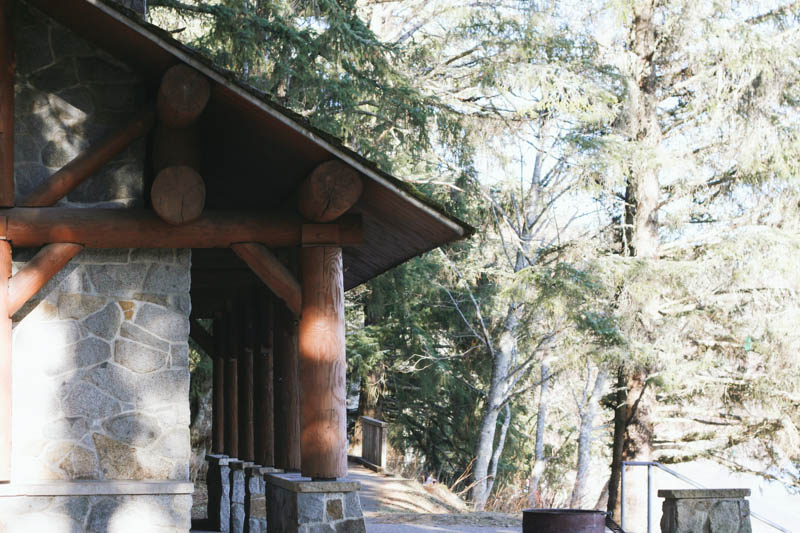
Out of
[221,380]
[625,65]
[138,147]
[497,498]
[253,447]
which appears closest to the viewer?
[138,147]

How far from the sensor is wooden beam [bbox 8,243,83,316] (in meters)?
6.21

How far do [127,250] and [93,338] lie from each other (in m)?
0.70

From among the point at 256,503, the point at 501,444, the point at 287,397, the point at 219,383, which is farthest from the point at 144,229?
the point at 501,444

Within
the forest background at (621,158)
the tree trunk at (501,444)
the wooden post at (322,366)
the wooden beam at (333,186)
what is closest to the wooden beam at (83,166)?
the wooden beam at (333,186)

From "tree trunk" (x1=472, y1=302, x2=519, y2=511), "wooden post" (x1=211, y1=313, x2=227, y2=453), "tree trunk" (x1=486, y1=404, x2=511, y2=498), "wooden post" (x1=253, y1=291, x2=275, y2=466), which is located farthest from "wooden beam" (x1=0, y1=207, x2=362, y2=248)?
"tree trunk" (x1=486, y1=404, x2=511, y2=498)

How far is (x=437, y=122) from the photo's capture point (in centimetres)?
1611

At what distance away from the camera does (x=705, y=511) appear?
755 cm

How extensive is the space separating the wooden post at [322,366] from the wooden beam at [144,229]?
A: 258 mm

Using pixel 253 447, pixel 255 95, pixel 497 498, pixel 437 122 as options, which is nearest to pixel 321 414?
pixel 255 95

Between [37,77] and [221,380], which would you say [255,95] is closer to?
[37,77]

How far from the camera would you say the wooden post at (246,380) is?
11352 millimetres

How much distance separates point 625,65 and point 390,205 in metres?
9.90

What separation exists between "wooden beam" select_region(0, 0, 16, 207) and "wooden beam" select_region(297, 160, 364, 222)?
213 centimetres

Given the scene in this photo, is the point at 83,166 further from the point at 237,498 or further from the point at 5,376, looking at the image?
the point at 237,498
